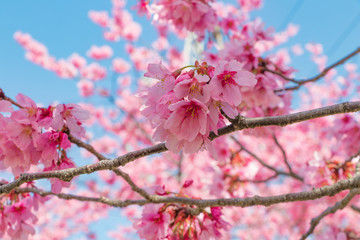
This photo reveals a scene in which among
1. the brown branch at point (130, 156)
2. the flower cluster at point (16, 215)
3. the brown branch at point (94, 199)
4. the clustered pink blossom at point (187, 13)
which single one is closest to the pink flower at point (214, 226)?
the brown branch at point (94, 199)

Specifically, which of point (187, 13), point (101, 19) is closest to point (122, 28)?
point (101, 19)

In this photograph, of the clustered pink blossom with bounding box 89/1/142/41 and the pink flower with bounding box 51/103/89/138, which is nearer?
Result: the pink flower with bounding box 51/103/89/138

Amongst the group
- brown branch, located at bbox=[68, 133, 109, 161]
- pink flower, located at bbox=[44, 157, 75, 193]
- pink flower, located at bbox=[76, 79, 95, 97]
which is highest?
pink flower, located at bbox=[76, 79, 95, 97]

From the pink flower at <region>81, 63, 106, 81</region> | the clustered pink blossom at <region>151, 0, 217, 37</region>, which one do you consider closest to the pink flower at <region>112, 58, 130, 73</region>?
the pink flower at <region>81, 63, 106, 81</region>

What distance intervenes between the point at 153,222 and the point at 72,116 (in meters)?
0.68

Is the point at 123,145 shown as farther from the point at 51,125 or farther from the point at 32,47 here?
the point at 51,125

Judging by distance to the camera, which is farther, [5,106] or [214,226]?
[214,226]

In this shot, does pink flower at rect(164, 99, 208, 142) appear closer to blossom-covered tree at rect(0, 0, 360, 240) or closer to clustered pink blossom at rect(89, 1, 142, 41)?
blossom-covered tree at rect(0, 0, 360, 240)

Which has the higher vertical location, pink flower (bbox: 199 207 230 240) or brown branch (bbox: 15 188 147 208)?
brown branch (bbox: 15 188 147 208)

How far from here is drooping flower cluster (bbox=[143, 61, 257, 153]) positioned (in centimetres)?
95

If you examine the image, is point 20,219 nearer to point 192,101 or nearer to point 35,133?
point 35,133

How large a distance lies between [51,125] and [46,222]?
10229 mm

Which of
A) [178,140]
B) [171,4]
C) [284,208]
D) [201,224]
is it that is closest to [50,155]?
[178,140]

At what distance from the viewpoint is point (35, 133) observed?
1329 millimetres
